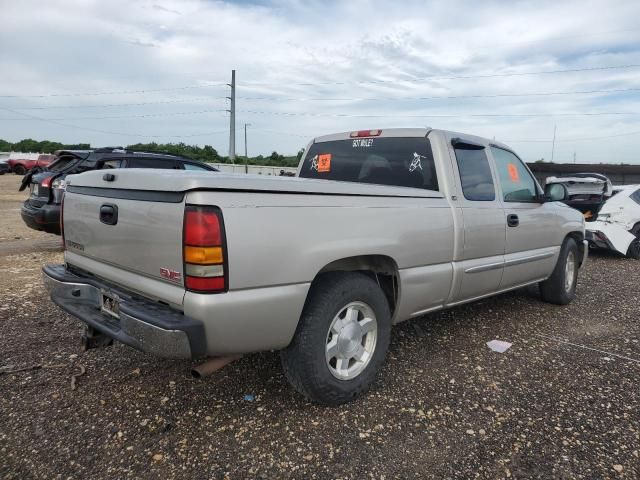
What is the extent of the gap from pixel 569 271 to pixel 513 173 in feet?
5.64

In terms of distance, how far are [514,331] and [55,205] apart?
21.3 ft

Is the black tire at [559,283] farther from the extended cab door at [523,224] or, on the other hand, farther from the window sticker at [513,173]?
the window sticker at [513,173]

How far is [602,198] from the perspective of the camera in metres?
9.15

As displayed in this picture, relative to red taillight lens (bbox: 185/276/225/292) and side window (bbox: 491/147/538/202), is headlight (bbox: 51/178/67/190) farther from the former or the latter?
side window (bbox: 491/147/538/202)

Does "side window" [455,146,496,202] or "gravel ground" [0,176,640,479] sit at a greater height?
"side window" [455,146,496,202]

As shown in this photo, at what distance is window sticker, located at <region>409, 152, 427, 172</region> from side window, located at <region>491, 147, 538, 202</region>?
3.14 feet

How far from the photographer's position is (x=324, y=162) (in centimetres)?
451

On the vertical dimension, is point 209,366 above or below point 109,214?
below

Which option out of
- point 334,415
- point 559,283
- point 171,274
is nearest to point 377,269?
point 334,415

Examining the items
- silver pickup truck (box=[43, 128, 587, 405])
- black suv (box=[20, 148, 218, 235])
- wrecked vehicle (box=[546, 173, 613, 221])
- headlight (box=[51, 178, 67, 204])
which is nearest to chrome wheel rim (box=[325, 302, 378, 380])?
silver pickup truck (box=[43, 128, 587, 405])

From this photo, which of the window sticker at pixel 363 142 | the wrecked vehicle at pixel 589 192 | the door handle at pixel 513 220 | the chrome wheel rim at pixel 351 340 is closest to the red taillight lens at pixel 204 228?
the chrome wheel rim at pixel 351 340

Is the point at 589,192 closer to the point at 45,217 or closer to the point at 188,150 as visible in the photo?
the point at 45,217

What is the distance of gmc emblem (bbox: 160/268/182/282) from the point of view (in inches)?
93.3

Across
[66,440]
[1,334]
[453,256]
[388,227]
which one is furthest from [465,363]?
[1,334]
